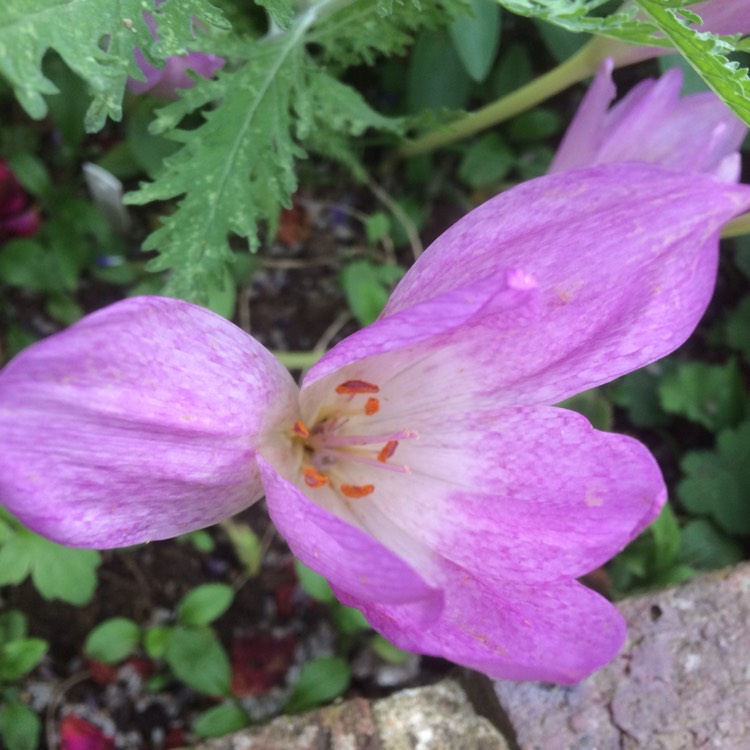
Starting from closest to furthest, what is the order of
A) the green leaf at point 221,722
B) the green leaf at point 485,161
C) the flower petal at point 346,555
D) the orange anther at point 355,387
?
the flower petal at point 346,555 < the orange anther at point 355,387 < the green leaf at point 221,722 < the green leaf at point 485,161

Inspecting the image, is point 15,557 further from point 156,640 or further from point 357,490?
point 357,490

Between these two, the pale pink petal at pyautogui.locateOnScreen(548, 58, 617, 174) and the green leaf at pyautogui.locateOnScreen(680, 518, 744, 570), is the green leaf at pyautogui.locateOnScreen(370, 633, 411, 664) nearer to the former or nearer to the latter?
the green leaf at pyautogui.locateOnScreen(680, 518, 744, 570)

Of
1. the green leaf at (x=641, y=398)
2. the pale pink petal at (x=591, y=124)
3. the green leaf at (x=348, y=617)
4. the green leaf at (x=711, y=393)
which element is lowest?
the green leaf at (x=348, y=617)

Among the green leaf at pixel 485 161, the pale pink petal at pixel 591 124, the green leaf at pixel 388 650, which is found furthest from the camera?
the green leaf at pixel 485 161

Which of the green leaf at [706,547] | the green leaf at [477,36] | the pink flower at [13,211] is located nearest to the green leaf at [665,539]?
the green leaf at [706,547]

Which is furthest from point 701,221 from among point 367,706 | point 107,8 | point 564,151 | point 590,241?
point 367,706

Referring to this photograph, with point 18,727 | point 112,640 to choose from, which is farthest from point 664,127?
point 18,727

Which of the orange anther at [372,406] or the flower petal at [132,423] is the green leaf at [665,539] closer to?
the orange anther at [372,406]
